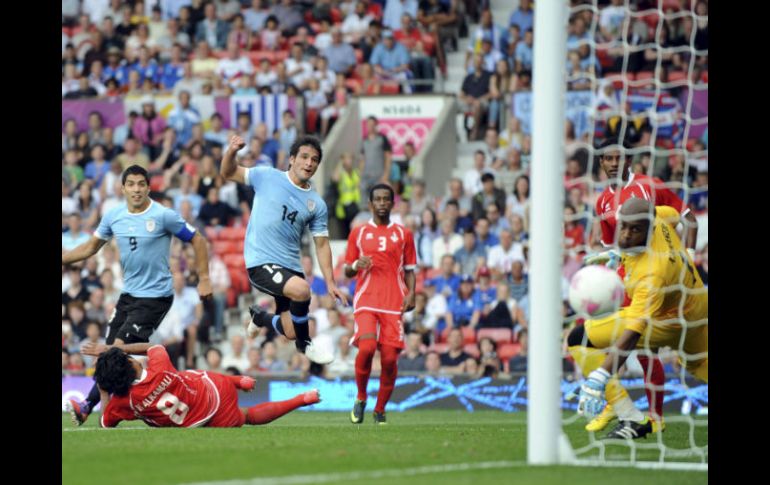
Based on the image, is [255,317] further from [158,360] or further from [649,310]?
[649,310]

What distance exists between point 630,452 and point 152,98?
54.0 feet

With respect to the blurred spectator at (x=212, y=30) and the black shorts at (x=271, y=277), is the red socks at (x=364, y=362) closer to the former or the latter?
the black shorts at (x=271, y=277)

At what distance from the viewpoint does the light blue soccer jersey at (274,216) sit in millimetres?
12750

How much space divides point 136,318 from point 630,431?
4.64 meters

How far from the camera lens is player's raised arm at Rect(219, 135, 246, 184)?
11489 mm

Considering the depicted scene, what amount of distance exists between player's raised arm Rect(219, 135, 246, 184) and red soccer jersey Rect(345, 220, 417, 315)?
1474mm

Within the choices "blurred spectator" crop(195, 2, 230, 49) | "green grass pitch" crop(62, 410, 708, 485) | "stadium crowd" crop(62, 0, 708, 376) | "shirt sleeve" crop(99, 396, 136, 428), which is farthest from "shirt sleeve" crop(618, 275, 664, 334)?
"blurred spectator" crop(195, 2, 230, 49)

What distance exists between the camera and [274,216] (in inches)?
503

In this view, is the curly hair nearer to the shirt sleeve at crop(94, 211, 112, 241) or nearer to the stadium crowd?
the shirt sleeve at crop(94, 211, 112, 241)

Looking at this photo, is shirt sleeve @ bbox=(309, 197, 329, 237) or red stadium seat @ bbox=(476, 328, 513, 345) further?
red stadium seat @ bbox=(476, 328, 513, 345)

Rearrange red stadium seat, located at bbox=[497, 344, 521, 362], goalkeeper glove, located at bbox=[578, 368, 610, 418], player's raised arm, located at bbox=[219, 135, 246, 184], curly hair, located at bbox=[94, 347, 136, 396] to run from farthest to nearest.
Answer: red stadium seat, located at bbox=[497, 344, 521, 362] → player's raised arm, located at bbox=[219, 135, 246, 184] → curly hair, located at bbox=[94, 347, 136, 396] → goalkeeper glove, located at bbox=[578, 368, 610, 418]

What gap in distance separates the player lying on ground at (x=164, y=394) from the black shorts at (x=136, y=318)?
1.13m

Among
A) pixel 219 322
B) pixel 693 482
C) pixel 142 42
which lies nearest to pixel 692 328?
pixel 693 482

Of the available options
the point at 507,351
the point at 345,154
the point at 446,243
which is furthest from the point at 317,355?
the point at 345,154
